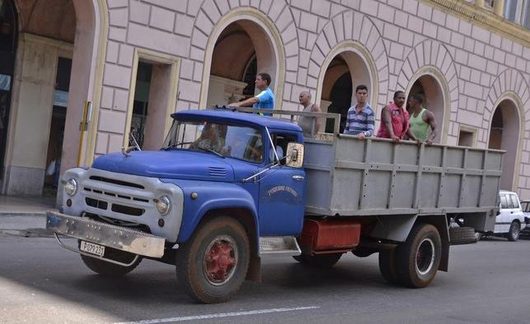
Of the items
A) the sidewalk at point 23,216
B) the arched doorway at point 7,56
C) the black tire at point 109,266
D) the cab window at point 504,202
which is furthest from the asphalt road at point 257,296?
the cab window at point 504,202

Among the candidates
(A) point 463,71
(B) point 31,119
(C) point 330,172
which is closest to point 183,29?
(B) point 31,119

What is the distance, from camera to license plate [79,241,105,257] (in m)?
7.95

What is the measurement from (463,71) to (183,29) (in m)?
12.4

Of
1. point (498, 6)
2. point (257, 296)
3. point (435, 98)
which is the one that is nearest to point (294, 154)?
point (257, 296)

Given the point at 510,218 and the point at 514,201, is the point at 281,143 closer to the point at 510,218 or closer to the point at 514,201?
the point at 510,218

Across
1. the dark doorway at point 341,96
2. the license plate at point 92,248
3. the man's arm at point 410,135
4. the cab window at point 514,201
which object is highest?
the dark doorway at point 341,96

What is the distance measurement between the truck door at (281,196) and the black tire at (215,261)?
48 cm

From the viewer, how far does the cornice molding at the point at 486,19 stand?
24703 millimetres

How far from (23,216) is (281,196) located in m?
7.18

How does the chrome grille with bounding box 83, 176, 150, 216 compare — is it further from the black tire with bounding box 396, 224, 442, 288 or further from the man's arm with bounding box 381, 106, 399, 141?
the man's arm with bounding box 381, 106, 399, 141

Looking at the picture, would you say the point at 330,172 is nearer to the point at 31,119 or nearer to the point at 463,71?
the point at 31,119

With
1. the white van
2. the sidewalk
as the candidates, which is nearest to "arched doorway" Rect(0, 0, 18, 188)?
the sidewalk

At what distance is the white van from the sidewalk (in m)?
13.4

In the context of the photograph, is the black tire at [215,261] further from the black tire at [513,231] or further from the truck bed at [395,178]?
the black tire at [513,231]
